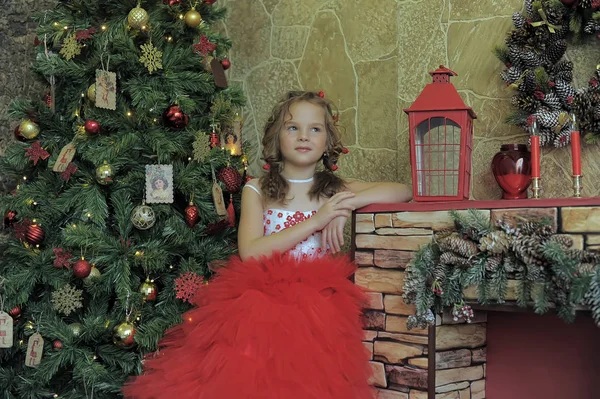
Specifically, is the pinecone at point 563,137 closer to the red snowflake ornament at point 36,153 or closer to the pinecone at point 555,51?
the pinecone at point 555,51

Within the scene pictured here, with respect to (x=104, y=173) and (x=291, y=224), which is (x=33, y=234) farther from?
(x=291, y=224)

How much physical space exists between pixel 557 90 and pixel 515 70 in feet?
0.53

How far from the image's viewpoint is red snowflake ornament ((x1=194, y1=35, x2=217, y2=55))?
242 cm

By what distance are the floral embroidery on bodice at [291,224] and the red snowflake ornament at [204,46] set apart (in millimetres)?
638

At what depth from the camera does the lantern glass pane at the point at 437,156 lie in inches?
79.7

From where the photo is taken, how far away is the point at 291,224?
2.29m

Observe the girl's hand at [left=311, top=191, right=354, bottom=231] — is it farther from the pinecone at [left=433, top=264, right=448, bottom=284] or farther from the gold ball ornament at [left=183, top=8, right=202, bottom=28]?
the gold ball ornament at [left=183, top=8, right=202, bottom=28]

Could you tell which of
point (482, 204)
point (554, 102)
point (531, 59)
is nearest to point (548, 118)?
Result: point (554, 102)

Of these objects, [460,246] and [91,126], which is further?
[91,126]

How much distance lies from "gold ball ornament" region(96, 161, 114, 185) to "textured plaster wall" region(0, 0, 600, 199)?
27.8 inches

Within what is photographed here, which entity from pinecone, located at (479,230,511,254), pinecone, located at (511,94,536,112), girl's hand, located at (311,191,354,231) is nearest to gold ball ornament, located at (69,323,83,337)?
girl's hand, located at (311,191,354,231)

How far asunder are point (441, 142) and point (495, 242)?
457 mm

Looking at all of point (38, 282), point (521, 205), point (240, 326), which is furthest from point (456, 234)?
point (38, 282)

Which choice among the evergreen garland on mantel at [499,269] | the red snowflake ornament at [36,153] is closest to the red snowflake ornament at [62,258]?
the red snowflake ornament at [36,153]
